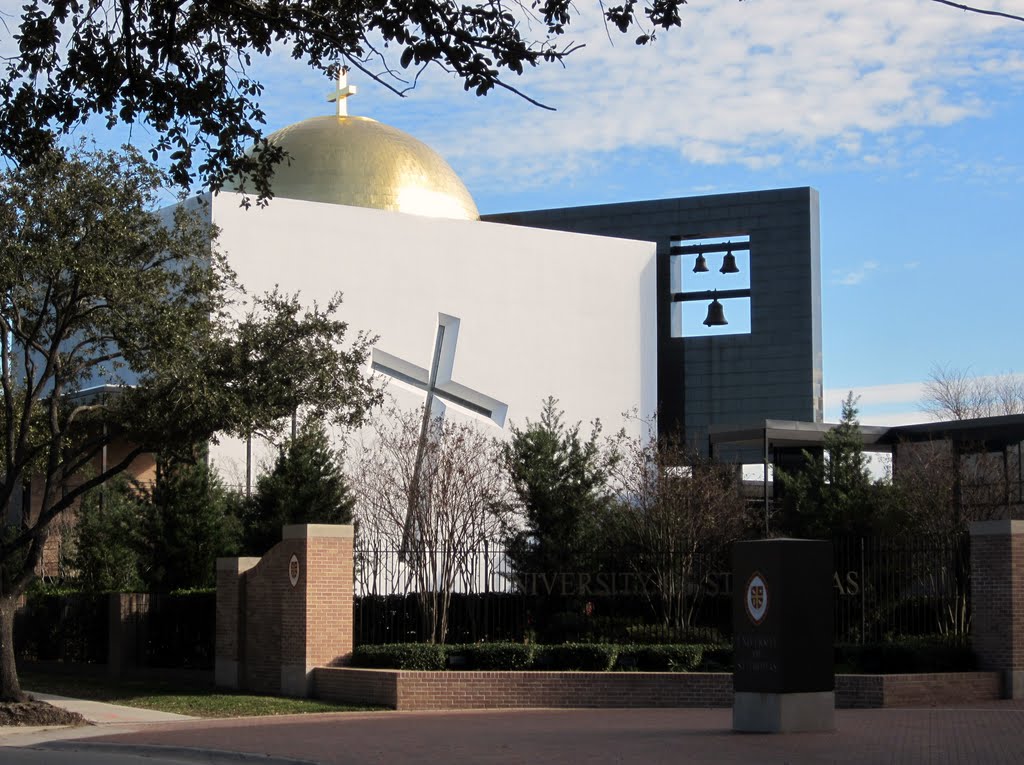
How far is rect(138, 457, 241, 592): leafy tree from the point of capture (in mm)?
31109

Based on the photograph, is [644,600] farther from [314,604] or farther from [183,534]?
[183,534]

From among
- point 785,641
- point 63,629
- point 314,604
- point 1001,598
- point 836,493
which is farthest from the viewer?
point 836,493

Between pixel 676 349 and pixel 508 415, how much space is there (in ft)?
48.0

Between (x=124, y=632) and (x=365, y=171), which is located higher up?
(x=365, y=171)

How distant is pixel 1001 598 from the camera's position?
2131cm

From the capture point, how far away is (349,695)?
21.9m

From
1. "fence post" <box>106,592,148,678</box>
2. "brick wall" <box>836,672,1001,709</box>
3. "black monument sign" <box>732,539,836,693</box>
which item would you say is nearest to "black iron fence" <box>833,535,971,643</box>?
"brick wall" <box>836,672,1001,709</box>

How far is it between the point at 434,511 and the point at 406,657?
743 cm

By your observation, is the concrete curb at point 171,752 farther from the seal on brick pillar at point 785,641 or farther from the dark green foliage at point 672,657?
the dark green foliage at point 672,657


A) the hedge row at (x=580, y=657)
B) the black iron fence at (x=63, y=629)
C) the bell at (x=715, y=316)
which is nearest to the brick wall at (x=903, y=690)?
the hedge row at (x=580, y=657)

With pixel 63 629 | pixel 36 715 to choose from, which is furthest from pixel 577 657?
pixel 63 629

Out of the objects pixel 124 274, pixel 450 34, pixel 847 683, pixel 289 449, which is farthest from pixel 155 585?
pixel 450 34

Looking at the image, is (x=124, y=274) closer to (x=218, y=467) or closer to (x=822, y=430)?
(x=218, y=467)

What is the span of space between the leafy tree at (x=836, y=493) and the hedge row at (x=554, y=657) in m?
10.7
